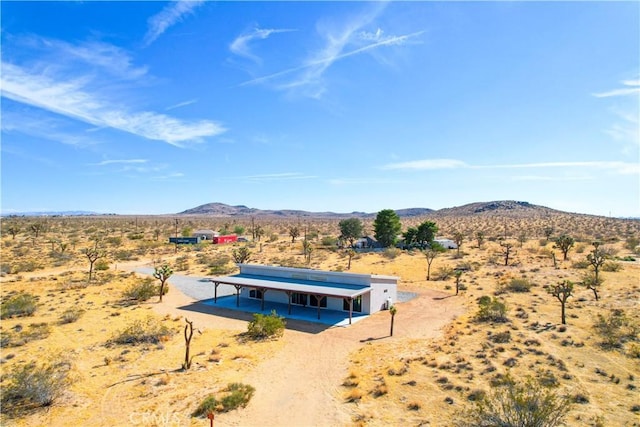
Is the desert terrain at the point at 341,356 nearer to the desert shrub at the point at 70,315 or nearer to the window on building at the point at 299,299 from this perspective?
the desert shrub at the point at 70,315

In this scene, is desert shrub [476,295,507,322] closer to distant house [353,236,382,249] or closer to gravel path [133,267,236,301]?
gravel path [133,267,236,301]

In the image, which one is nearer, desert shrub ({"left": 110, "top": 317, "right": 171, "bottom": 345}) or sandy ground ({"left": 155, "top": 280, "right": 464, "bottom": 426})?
sandy ground ({"left": 155, "top": 280, "right": 464, "bottom": 426})

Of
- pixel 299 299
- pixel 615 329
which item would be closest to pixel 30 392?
pixel 299 299

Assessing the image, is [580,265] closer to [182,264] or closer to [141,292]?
[141,292]


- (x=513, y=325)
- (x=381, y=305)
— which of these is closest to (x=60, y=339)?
(x=381, y=305)

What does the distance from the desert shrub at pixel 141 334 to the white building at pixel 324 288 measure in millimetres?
8703

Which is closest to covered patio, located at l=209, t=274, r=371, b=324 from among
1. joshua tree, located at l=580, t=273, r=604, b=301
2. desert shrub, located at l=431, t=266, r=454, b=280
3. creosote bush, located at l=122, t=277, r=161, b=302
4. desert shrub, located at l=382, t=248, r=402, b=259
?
creosote bush, located at l=122, t=277, r=161, b=302

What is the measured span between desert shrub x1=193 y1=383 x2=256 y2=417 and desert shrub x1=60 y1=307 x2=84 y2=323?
1761cm

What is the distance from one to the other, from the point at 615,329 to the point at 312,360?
19534 millimetres

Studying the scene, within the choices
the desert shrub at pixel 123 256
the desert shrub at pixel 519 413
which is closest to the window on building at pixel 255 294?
the desert shrub at pixel 519 413

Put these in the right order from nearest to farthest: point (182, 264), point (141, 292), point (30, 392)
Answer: point (30, 392) < point (141, 292) < point (182, 264)

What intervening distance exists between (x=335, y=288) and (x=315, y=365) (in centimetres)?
1084

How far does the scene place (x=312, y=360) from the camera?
22047 millimetres

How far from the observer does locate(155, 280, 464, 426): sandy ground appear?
16.1m
